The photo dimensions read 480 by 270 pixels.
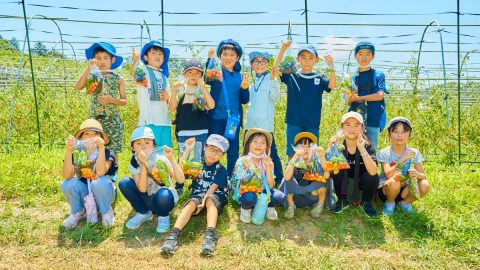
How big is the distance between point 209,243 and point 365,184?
160cm

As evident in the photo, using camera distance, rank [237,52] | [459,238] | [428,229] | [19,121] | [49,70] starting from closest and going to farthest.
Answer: [459,238], [428,229], [237,52], [19,121], [49,70]

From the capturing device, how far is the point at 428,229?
3318 millimetres

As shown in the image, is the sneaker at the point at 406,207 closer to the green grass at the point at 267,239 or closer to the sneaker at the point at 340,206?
the green grass at the point at 267,239

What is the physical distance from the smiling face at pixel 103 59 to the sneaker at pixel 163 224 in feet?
5.72

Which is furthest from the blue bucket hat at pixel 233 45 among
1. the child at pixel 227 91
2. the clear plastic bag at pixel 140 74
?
the clear plastic bag at pixel 140 74

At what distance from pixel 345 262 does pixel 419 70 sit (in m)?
5.20

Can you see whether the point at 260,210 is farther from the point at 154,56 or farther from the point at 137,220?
the point at 154,56

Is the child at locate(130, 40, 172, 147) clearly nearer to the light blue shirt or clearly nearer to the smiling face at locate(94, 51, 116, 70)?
the smiling face at locate(94, 51, 116, 70)

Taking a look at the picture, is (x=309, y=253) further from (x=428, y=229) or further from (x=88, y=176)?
(x=88, y=176)

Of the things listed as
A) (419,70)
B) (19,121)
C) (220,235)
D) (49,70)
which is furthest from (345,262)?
(49,70)

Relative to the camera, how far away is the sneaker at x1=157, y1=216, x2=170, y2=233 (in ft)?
10.7

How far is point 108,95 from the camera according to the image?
386 centimetres

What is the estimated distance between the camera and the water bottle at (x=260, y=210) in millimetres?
3338

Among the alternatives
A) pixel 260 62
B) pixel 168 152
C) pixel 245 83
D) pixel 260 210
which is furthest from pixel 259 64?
pixel 260 210
